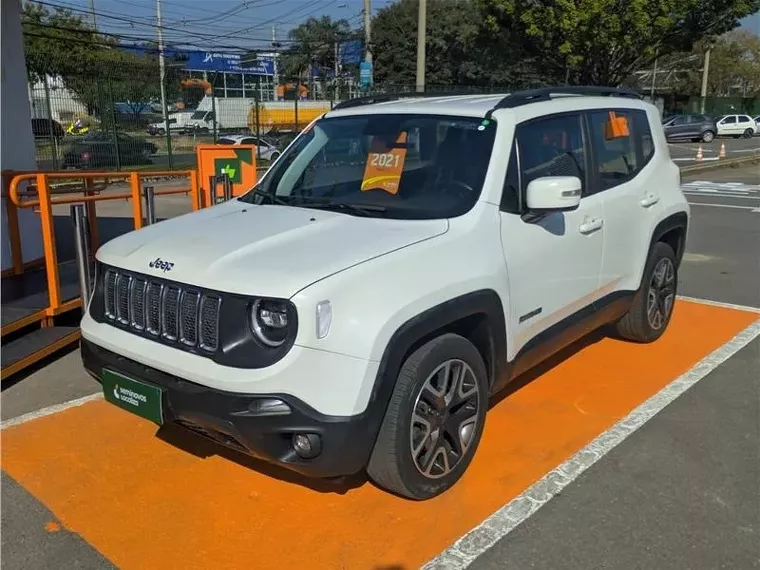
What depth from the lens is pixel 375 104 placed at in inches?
180

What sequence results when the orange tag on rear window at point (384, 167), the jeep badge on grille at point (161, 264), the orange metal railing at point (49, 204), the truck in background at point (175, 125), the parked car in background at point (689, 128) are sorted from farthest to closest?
the parked car in background at point (689, 128) < the truck in background at point (175, 125) < the orange metal railing at point (49, 204) < the orange tag on rear window at point (384, 167) < the jeep badge on grille at point (161, 264)

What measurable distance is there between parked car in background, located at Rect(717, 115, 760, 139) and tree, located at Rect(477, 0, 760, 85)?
37.1 feet

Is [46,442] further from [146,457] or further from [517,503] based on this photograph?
[517,503]

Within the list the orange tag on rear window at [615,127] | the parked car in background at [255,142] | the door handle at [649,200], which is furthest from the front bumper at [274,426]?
the parked car in background at [255,142]

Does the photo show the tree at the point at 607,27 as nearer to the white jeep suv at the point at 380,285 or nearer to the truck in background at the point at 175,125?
the truck in background at the point at 175,125

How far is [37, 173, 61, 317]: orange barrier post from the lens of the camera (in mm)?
5102

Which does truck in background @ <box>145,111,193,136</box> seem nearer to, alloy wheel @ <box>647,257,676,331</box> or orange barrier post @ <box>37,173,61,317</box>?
orange barrier post @ <box>37,173,61,317</box>

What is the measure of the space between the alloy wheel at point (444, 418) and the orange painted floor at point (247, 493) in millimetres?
192

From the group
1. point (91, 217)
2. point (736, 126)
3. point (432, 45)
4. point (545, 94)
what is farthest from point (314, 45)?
point (545, 94)

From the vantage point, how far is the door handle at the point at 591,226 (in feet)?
13.9

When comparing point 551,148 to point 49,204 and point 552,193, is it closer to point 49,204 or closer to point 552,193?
point 552,193

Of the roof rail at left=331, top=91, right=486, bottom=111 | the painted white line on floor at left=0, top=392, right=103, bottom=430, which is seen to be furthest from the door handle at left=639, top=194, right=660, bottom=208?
the painted white line on floor at left=0, top=392, right=103, bottom=430

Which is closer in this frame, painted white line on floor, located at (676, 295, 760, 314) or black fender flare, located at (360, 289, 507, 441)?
black fender flare, located at (360, 289, 507, 441)

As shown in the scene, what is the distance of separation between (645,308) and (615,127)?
138 centimetres
